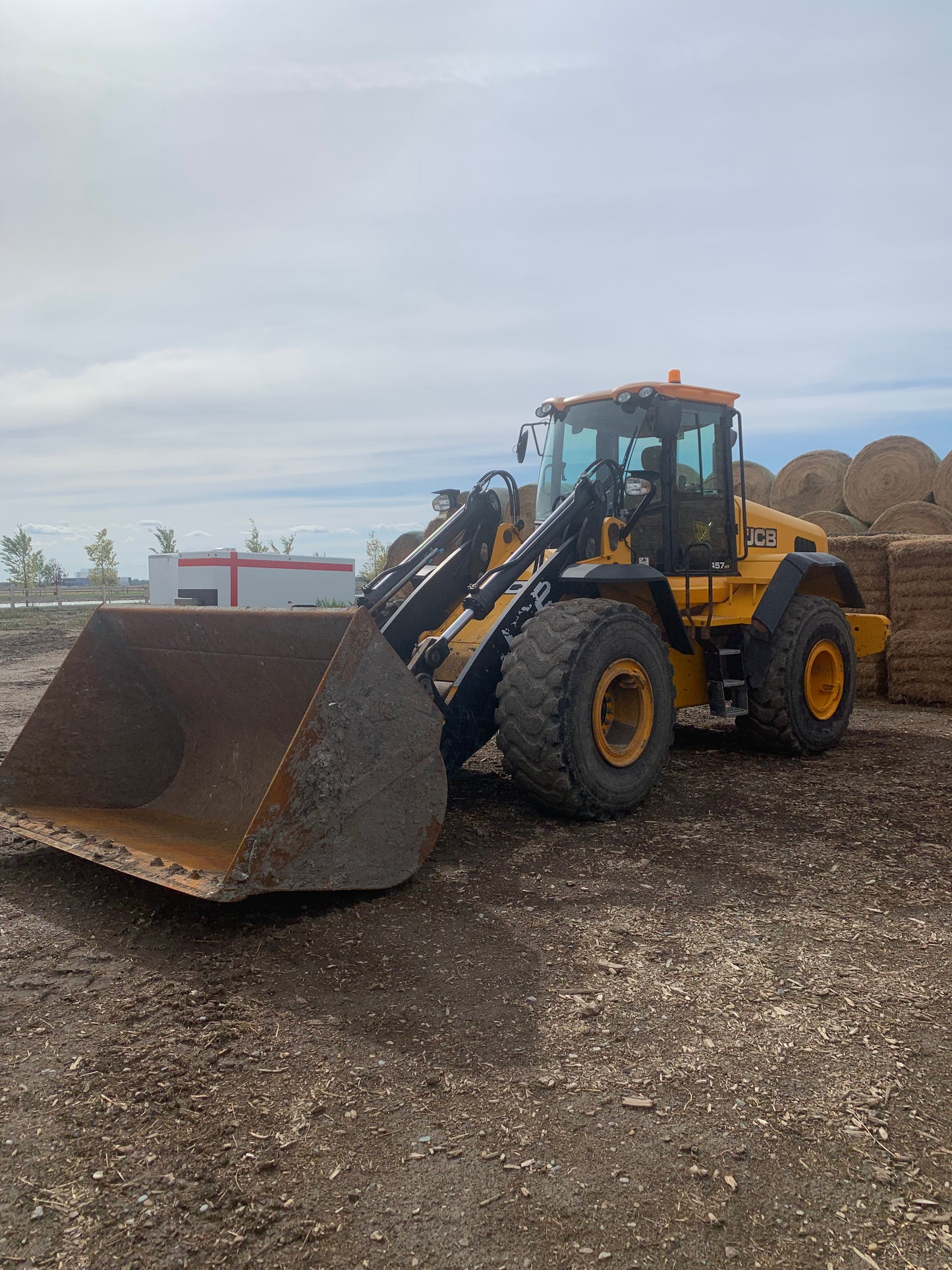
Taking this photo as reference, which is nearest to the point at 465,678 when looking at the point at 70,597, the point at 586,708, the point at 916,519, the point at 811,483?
the point at 586,708

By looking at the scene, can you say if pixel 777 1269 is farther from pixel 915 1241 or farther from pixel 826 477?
pixel 826 477

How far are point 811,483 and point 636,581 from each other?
29.9 feet

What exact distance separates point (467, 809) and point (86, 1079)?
2918 mm

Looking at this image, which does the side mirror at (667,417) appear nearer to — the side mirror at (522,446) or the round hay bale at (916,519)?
the side mirror at (522,446)

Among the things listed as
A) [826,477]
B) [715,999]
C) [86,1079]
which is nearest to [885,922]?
[715,999]

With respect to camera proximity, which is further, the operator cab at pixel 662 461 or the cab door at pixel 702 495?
the cab door at pixel 702 495

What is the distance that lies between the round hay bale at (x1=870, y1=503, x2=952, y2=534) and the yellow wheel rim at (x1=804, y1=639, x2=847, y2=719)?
5226 mm

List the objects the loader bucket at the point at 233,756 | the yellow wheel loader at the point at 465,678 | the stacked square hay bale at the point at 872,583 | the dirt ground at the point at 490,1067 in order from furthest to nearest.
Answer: the stacked square hay bale at the point at 872,583 → the yellow wheel loader at the point at 465,678 → the loader bucket at the point at 233,756 → the dirt ground at the point at 490,1067

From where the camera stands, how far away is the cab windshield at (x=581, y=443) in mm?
6309

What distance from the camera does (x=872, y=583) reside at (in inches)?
401

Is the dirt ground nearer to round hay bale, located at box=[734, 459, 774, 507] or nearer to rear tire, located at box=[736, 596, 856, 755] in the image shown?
rear tire, located at box=[736, 596, 856, 755]

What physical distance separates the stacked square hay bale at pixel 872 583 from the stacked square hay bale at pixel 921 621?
169mm

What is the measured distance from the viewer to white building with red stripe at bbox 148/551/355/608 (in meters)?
20.0

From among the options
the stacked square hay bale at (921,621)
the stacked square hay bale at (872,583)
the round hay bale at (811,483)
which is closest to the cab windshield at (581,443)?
the stacked square hay bale at (921,621)
